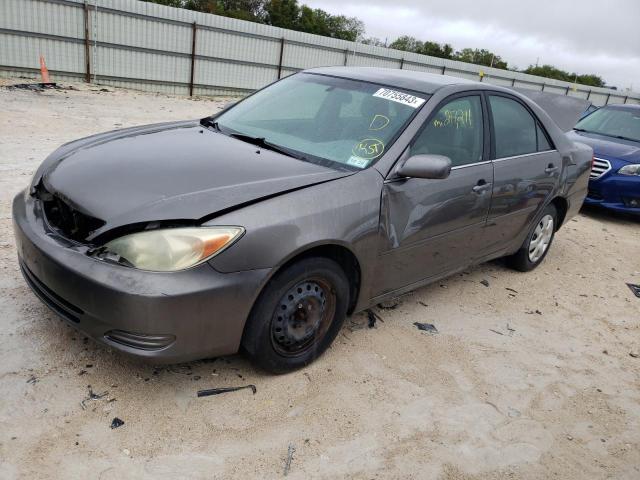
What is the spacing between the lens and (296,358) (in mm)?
3051

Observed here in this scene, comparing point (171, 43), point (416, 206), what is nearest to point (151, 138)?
point (416, 206)

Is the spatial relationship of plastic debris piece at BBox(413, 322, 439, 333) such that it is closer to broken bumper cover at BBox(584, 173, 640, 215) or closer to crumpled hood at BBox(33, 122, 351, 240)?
crumpled hood at BBox(33, 122, 351, 240)

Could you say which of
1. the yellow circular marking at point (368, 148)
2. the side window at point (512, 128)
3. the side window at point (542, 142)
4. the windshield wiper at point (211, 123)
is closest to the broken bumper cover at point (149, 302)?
the yellow circular marking at point (368, 148)

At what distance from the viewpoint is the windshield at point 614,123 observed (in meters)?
8.53

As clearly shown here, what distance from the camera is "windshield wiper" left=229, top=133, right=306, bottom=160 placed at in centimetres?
329

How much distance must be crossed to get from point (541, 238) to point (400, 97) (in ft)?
7.64

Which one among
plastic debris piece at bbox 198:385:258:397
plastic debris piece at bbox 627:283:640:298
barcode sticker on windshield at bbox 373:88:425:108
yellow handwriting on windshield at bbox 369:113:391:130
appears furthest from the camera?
plastic debris piece at bbox 627:283:640:298

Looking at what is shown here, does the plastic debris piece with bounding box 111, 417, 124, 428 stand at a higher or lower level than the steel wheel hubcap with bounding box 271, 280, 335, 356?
lower

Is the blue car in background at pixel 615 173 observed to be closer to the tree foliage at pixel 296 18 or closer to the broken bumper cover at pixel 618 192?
the broken bumper cover at pixel 618 192

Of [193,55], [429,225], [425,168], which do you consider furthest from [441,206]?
[193,55]

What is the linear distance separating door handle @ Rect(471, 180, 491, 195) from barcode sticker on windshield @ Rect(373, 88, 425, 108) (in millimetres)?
721

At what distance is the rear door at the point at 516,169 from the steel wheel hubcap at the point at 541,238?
1.08ft

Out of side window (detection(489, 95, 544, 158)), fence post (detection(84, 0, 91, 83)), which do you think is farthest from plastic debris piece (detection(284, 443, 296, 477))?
fence post (detection(84, 0, 91, 83))

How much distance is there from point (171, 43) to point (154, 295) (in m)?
16.0
